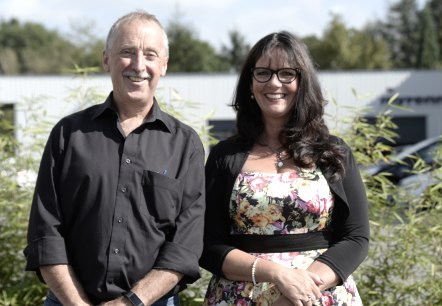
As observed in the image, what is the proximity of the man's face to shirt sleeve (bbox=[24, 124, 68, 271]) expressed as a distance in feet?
1.22

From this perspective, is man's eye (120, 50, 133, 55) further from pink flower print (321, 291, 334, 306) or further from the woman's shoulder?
pink flower print (321, 291, 334, 306)

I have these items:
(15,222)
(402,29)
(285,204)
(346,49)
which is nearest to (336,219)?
(285,204)

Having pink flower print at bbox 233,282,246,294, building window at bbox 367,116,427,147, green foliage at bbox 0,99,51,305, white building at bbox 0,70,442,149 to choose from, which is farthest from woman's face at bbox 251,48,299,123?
building window at bbox 367,116,427,147

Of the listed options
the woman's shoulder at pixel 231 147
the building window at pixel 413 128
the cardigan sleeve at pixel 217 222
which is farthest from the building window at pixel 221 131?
the building window at pixel 413 128

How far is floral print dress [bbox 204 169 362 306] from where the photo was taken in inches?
120

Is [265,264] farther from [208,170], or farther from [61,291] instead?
[61,291]

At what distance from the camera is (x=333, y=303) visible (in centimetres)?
305

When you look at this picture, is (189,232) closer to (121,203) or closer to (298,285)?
(121,203)

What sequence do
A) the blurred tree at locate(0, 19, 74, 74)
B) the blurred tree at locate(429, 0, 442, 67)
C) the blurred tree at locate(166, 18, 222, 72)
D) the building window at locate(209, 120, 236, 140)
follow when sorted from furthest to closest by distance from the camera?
1. the blurred tree at locate(0, 19, 74, 74)
2. the blurred tree at locate(429, 0, 442, 67)
3. the blurred tree at locate(166, 18, 222, 72)
4. the building window at locate(209, 120, 236, 140)

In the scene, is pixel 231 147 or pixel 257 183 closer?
pixel 257 183

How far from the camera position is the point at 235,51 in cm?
5569

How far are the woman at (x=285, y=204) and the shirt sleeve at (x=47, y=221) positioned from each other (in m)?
0.72

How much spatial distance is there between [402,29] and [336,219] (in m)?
74.8

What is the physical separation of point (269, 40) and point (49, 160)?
1161 millimetres
